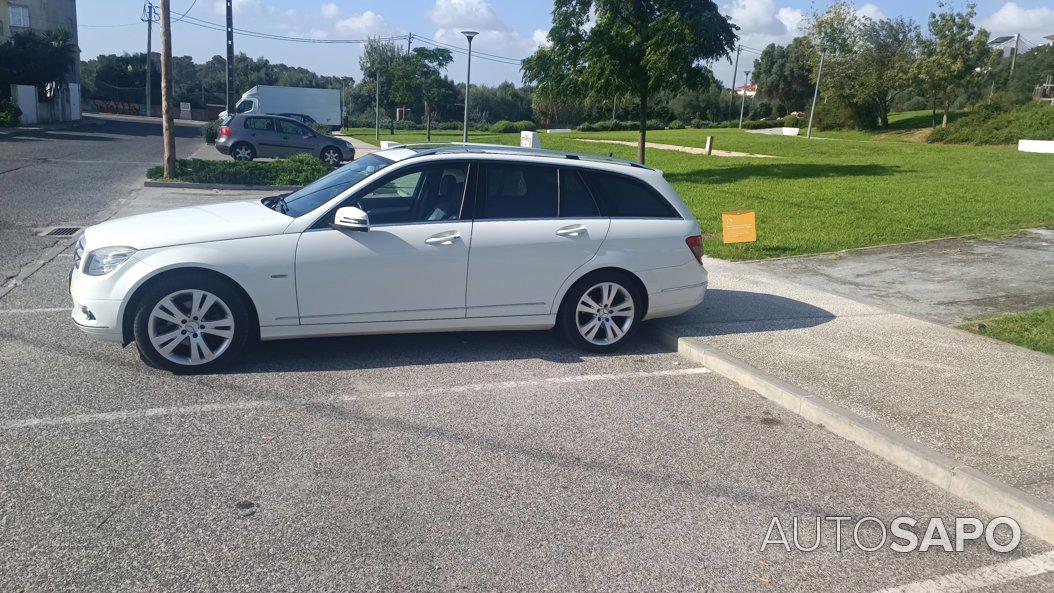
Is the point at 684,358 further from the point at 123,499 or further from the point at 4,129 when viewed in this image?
the point at 4,129

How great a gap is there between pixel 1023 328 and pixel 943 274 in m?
2.71

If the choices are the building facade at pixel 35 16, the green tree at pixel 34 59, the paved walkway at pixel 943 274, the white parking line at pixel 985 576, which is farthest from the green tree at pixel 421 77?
the white parking line at pixel 985 576

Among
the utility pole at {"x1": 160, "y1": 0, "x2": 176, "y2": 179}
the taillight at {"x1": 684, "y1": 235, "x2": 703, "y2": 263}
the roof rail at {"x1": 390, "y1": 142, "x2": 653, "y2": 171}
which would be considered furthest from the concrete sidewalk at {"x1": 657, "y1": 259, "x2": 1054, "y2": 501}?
the utility pole at {"x1": 160, "y1": 0, "x2": 176, "y2": 179}

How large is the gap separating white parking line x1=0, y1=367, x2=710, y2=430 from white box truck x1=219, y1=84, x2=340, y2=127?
158 feet

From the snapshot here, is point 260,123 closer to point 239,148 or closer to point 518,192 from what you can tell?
point 239,148

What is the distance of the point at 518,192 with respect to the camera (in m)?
6.64

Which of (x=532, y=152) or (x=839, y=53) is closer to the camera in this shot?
(x=532, y=152)

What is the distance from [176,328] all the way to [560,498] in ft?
10.3

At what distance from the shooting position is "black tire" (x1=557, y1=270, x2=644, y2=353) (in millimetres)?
6695

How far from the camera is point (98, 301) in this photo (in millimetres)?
5672

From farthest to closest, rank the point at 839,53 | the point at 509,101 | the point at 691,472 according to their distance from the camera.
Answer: the point at 509,101 < the point at 839,53 < the point at 691,472

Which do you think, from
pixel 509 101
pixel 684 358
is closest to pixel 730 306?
pixel 684 358

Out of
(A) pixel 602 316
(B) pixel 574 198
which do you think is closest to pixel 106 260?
(B) pixel 574 198

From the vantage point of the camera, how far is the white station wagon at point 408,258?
5738mm
